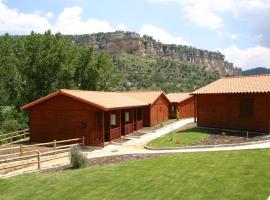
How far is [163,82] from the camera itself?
330ft

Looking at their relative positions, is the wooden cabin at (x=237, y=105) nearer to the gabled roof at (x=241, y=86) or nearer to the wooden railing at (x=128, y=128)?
the gabled roof at (x=241, y=86)

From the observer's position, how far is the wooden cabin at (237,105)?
27.6 metres

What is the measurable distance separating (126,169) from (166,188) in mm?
3748

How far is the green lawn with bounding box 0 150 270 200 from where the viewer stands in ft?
41.2

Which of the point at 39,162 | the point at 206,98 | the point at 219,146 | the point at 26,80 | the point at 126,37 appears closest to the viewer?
the point at 39,162

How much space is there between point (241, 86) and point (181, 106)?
1941cm

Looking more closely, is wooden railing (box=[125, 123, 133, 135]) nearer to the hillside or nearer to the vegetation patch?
the vegetation patch

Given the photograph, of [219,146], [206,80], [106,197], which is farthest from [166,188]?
[206,80]

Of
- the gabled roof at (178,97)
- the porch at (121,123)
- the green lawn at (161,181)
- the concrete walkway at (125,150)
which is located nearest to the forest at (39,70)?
the gabled roof at (178,97)

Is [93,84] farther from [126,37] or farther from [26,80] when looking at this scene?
[126,37]

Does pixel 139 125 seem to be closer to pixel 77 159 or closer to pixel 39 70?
pixel 39 70

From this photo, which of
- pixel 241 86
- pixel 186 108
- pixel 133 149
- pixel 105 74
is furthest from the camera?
pixel 105 74

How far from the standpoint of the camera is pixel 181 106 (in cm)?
4931

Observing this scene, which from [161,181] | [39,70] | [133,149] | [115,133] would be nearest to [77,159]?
[161,181]
